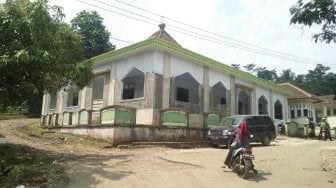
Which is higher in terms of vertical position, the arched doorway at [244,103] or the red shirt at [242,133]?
the arched doorway at [244,103]

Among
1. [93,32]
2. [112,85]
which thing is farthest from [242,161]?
[93,32]

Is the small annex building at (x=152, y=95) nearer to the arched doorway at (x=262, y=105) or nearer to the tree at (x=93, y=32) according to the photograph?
the arched doorway at (x=262, y=105)

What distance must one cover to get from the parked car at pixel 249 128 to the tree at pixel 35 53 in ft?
22.7

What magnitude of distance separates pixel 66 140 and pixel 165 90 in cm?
582

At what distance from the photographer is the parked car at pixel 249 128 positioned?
53.0 feet

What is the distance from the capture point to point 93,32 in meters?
36.6

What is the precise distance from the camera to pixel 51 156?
40.0 ft

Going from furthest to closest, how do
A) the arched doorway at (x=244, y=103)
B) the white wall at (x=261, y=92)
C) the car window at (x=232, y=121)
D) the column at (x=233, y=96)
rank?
1. the white wall at (x=261, y=92)
2. the arched doorway at (x=244, y=103)
3. the column at (x=233, y=96)
4. the car window at (x=232, y=121)

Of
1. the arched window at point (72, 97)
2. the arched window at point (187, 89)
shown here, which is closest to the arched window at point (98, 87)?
the arched window at point (72, 97)

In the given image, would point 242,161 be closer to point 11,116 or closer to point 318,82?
point 11,116

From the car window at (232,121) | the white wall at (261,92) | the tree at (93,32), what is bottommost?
the car window at (232,121)

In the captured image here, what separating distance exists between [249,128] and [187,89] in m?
5.80

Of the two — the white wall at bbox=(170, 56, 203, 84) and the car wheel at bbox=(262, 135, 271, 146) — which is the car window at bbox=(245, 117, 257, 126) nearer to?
the car wheel at bbox=(262, 135, 271, 146)

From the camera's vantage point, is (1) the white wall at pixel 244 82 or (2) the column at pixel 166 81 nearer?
(2) the column at pixel 166 81
